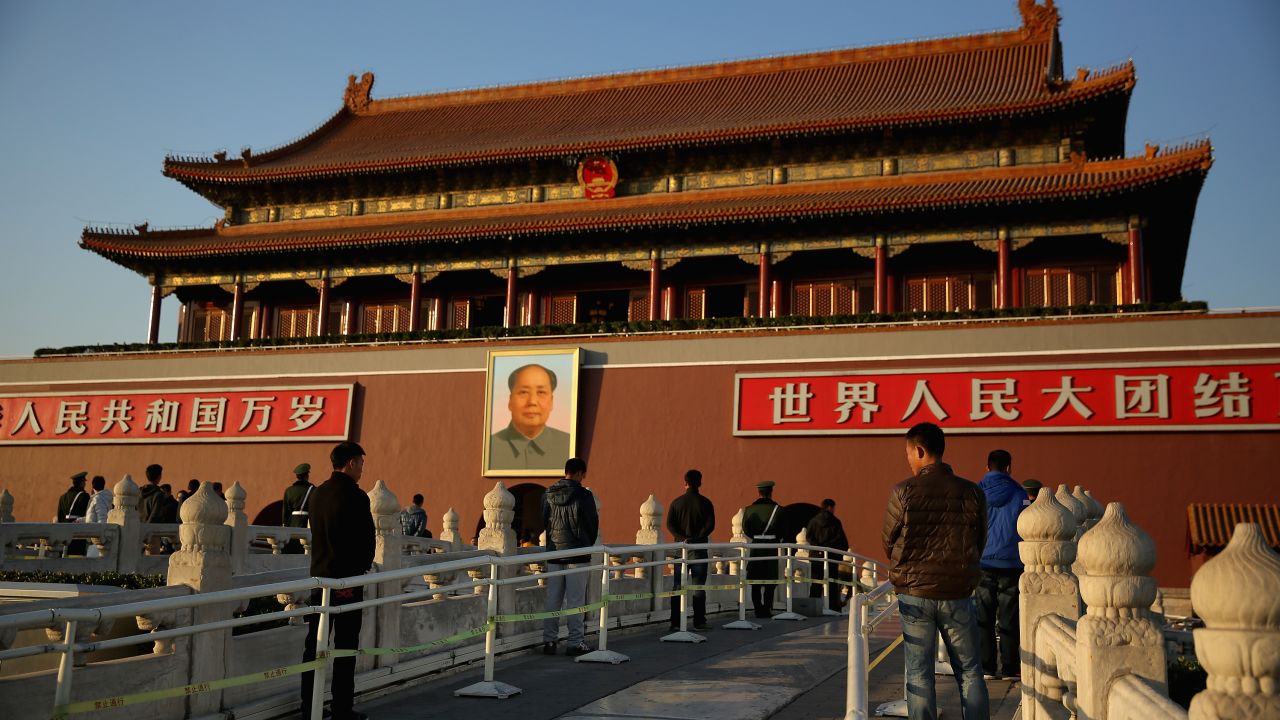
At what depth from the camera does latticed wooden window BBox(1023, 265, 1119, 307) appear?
2358 cm

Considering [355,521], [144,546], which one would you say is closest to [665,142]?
[144,546]

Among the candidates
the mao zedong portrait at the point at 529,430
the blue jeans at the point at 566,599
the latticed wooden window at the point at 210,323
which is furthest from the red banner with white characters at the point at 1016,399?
the latticed wooden window at the point at 210,323

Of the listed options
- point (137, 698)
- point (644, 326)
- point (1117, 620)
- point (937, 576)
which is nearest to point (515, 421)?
point (644, 326)

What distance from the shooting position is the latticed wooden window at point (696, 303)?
26.3 m

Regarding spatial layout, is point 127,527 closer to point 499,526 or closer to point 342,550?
point 499,526

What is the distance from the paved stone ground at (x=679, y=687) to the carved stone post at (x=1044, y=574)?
3.97 ft

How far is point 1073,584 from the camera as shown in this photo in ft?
19.5

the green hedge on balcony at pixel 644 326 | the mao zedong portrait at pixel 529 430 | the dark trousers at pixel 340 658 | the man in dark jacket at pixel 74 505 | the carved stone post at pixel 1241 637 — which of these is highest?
the green hedge on balcony at pixel 644 326

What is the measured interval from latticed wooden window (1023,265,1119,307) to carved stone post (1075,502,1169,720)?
20.8 m

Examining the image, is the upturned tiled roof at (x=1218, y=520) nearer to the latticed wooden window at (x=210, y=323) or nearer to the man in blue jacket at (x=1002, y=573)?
the man in blue jacket at (x=1002, y=573)

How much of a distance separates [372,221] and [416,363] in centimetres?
618

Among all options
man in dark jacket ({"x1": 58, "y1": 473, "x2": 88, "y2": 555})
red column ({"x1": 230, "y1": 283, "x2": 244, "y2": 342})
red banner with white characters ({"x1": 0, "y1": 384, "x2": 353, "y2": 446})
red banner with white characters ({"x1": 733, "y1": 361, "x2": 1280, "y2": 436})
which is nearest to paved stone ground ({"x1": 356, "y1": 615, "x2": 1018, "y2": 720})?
man in dark jacket ({"x1": 58, "y1": 473, "x2": 88, "y2": 555})

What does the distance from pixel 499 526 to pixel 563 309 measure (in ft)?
57.6

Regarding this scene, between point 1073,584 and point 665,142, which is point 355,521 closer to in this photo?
point 1073,584
